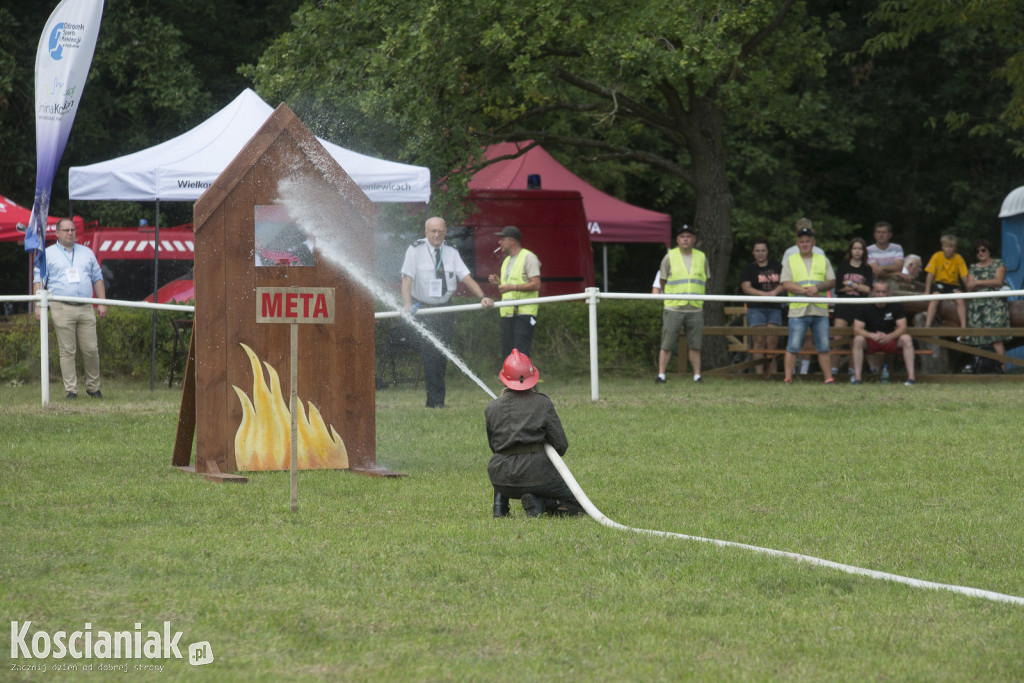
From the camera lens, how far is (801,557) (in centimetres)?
596

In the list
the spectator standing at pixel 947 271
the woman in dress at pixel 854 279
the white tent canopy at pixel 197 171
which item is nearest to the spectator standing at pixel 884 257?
the spectator standing at pixel 947 271

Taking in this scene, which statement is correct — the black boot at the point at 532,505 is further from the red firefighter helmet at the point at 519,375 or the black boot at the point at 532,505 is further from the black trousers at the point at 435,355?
the black trousers at the point at 435,355

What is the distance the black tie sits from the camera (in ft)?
43.9

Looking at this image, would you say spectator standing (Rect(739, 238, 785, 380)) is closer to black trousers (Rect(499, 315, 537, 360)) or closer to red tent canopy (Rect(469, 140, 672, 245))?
black trousers (Rect(499, 315, 537, 360))

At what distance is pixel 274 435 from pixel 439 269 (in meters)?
4.75

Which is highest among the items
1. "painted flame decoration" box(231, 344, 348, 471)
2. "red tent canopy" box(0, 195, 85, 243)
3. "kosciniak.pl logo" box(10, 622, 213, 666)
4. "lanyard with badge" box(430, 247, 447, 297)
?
"red tent canopy" box(0, 195, 85, 243)

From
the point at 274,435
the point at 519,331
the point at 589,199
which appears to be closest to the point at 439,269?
the point at 519,331

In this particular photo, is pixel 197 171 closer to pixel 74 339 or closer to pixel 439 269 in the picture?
pixel 74 339

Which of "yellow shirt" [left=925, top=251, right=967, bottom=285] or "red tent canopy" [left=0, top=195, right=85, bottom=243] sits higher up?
"red tent canopy" [left=0, top=195, right=85, bottom=243]

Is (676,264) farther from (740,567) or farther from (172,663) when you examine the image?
(172,663)

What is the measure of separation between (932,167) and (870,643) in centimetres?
2785

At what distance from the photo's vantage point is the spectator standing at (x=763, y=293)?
17.1 meters

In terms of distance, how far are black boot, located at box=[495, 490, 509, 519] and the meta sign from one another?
1.54 metres

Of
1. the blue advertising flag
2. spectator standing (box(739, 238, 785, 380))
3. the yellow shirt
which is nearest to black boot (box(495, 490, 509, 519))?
the blue advertising flag
